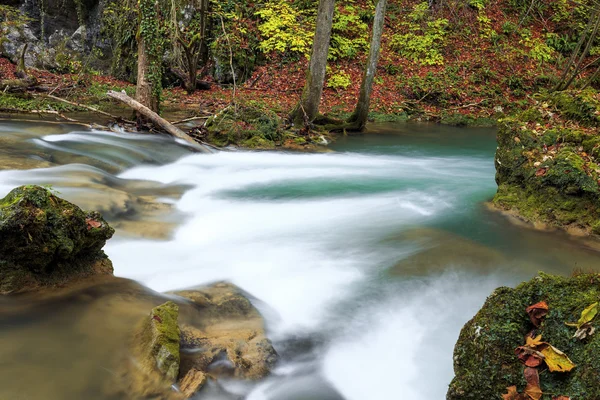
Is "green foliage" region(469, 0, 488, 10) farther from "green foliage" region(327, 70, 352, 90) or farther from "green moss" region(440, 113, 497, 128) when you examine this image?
"green foliage" region(327, 70, 352, 90)

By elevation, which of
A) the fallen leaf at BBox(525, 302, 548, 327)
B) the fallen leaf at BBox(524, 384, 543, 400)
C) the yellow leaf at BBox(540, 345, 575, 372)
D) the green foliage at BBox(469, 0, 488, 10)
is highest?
the green foliage at BBox(469, 0, 488, 10)

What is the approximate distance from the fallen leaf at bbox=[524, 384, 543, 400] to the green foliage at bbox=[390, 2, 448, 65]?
17.6 m

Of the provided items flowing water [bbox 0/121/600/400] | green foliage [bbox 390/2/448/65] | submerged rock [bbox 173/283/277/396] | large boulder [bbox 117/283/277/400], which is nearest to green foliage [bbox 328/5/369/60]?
green foliage [bbox 390/2/448/65]

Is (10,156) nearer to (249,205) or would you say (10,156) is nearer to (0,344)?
(249,205)

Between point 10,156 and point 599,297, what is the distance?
26.6ft

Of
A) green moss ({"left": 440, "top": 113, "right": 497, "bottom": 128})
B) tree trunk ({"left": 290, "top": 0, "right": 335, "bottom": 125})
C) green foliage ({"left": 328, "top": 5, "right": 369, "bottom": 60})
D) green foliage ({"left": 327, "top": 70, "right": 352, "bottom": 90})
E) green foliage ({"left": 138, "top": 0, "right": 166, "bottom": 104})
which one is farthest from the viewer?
green foliage ({"left": 328, "top": 5, "right": 369, "bottom": 60})

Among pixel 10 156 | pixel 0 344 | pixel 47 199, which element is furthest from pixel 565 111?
pixel 10 156

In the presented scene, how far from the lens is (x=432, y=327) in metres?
4.17

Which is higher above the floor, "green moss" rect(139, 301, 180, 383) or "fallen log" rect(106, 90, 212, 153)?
"fallen log" rect(106, 90, 212, 153)

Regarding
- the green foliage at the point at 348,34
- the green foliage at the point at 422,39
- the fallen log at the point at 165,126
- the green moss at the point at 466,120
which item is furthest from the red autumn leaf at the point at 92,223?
the green foliage at the point at 422,39

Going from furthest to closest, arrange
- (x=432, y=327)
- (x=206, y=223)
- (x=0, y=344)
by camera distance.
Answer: (x=206, y=223), (x=432, y=327), (x=0, y=344)

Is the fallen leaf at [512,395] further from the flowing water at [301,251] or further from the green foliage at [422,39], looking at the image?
the green foliage at [422,39]

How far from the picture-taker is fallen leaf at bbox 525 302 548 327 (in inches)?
96.8

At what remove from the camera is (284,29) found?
17.8 meters
